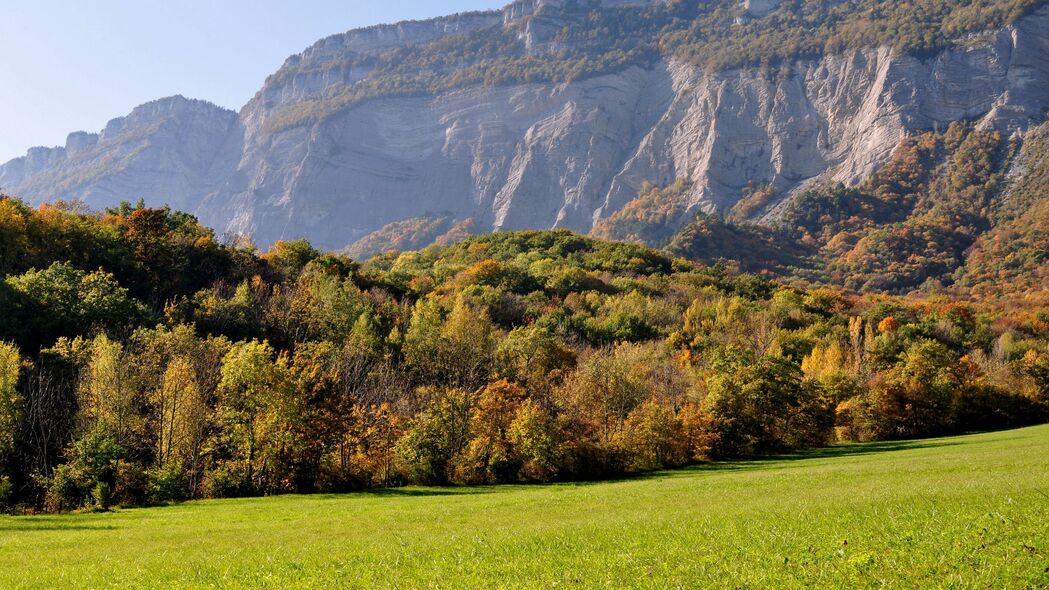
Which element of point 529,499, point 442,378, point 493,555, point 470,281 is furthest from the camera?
point 470,281

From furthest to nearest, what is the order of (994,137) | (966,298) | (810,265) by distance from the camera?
(994,137) < (810,265) < (966,298)

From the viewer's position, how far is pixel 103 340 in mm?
46031

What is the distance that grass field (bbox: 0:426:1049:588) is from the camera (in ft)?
45.4

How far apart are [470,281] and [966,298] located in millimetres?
107283

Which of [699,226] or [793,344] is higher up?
[699,226]

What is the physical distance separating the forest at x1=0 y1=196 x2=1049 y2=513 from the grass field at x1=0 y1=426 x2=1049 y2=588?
403 inches

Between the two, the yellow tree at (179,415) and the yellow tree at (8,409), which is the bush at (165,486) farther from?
the yellow tree at (8,409)

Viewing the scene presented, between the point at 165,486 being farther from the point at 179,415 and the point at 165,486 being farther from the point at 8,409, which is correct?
the point at 8,409

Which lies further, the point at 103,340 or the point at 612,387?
the point at 612,387

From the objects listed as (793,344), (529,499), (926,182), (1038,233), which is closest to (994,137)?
(926,182)

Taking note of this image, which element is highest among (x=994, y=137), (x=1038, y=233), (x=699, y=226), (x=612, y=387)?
(x=994, y=137)

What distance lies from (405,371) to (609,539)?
49982mm

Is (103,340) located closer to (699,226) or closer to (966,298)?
(966,298)

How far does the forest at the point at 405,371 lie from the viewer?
41.5m
